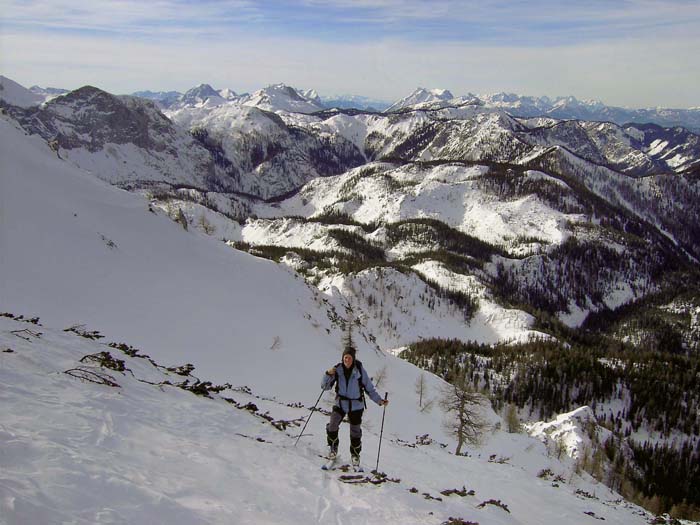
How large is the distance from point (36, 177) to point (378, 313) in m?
124

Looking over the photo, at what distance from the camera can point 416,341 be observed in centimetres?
14625

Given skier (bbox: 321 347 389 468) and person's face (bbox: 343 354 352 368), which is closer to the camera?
person's face (bbox: 343 354 352 368)

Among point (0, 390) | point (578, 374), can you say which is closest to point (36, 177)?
point (0, 390)

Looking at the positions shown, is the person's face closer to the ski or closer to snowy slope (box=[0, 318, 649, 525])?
the ski

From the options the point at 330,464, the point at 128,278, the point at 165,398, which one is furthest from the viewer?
the point at 128,278

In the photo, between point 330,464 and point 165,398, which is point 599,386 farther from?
point 165,398

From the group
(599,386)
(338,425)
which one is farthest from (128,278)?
(599,386)

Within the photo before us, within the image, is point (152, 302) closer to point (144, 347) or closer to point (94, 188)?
point (144, 347)

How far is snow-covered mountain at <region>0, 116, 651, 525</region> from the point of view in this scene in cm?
773

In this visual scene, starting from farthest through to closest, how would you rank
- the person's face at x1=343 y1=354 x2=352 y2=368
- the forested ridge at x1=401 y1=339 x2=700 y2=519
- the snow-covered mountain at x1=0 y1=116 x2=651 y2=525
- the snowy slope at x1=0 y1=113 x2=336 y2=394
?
the forested ridge at x1=401 y1=339 x2=700 y2=519 → the snowy slope at x1=0 y1=113 x2=336 y2=394 → the person's face at x1=343 y1=354 x2=352 y2=368 → the snow-covered mountain at x1=0 y1=116 x2=651 y2=525

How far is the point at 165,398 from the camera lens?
44.8 feet

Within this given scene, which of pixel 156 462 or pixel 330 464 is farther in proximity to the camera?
pixel 330 464

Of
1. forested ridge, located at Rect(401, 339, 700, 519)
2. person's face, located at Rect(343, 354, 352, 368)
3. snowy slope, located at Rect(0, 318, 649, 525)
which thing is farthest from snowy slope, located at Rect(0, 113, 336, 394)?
forested ridge, located at Rect(401, 339, 700, 519)

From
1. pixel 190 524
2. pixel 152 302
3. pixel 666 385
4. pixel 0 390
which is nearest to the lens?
pixel 190 524
